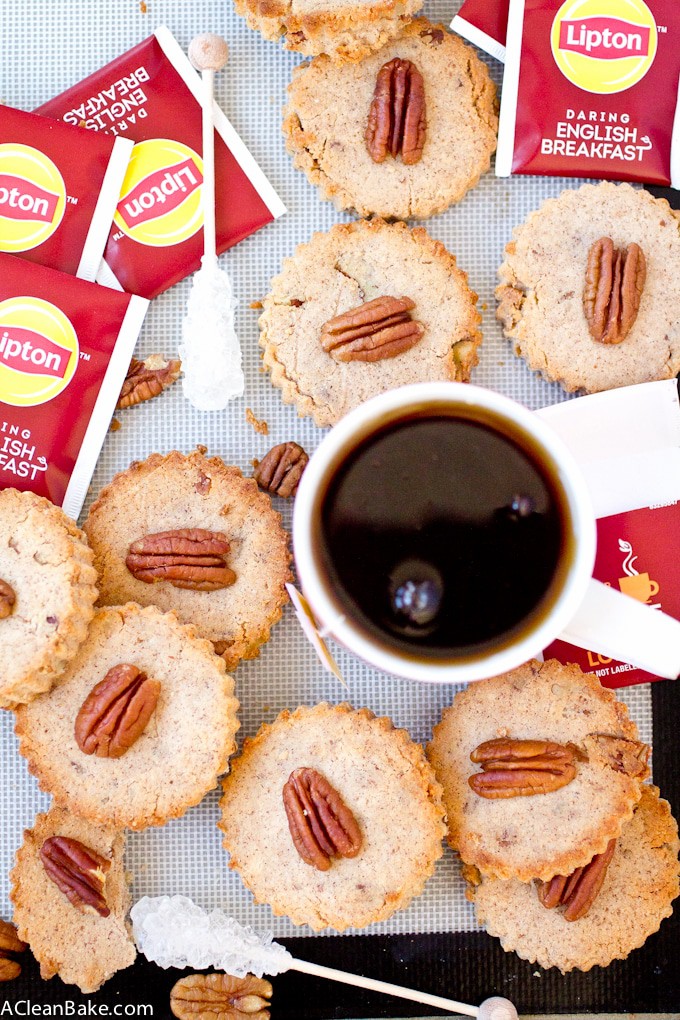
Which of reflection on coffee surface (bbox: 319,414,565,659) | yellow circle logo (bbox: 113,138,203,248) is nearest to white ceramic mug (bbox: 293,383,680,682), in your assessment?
reflection on coffee surface (bbox: 319,414,565,659)

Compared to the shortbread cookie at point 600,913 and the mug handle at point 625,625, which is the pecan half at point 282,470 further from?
the shortbread cookie at point 600,913

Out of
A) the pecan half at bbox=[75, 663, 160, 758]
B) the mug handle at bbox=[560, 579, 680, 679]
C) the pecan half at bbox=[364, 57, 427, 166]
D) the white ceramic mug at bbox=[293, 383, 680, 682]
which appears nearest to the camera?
the white ceramic mug at bbox=[293, 383, 680, 682]

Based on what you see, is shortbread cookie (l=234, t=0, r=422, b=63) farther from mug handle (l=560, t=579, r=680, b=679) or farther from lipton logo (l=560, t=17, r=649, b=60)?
mug handle (l=560, t=579, r=680, b=679)

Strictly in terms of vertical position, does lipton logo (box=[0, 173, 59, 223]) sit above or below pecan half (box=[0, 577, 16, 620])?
above

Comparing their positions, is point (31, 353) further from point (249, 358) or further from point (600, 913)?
point (600, 913)

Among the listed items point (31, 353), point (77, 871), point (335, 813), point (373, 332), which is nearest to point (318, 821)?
point (335, 813)

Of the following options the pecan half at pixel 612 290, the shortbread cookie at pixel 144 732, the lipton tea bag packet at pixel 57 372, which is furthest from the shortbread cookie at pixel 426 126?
the shortbread cookie at pixel 144 732

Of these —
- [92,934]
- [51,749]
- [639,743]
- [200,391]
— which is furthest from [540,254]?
[92,934]
